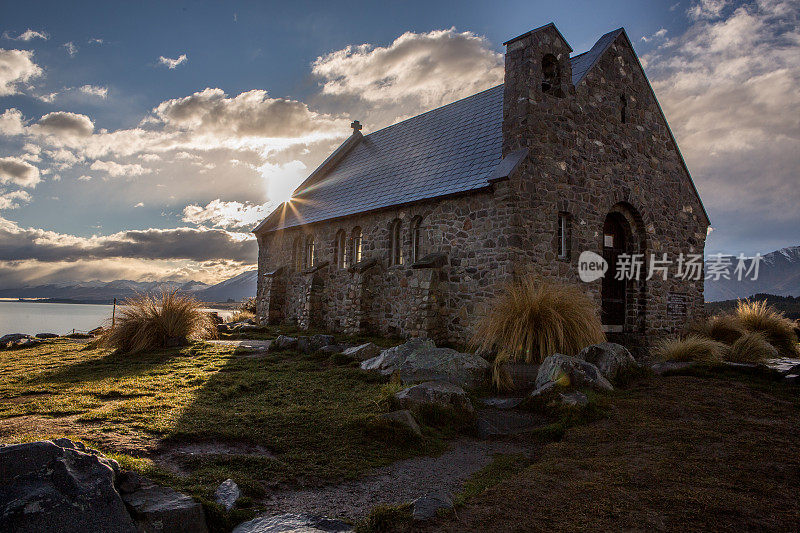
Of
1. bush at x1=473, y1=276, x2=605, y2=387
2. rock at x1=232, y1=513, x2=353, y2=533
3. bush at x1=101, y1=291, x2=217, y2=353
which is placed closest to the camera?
rock at x1=232, y1=513, x2=353, y2=533

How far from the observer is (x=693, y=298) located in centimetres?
1669

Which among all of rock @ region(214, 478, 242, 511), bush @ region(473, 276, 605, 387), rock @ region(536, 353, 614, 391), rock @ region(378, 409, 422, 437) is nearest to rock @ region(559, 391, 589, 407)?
rock @ region(536, 353, 614, 391)

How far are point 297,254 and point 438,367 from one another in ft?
47.7

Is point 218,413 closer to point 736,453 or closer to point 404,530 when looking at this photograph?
point 404,530

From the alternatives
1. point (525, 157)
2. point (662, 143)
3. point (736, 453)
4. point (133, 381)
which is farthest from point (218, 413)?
Result: point (662, 143)

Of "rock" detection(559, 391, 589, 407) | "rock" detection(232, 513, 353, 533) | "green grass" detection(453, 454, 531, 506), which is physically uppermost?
"rock" detection(559, 391, 589, 407)

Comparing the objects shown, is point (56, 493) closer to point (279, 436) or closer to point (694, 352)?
point (279, 436)

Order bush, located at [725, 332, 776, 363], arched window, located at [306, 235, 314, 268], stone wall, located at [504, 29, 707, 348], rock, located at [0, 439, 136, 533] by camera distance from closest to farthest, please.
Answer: rock, located at [0, 439, 136, 533] < bush, located at [725, 332, 776, 363] < stone wall, located at [504, 29, 707, 348] < arched window, located at [306, 235, 314, 268]

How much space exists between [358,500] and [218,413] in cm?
294

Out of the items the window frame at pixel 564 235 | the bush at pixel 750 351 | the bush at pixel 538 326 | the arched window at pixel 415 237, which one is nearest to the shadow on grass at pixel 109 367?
the bush at pixel 538 326

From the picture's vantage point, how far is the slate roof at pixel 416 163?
13.9 meters

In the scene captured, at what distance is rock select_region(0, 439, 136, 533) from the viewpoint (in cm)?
256

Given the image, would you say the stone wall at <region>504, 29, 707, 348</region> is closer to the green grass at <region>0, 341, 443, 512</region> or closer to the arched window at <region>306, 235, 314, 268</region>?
the green grass at <region>0, 341, 443, 512</region>

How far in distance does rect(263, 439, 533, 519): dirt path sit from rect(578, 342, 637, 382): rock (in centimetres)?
339
